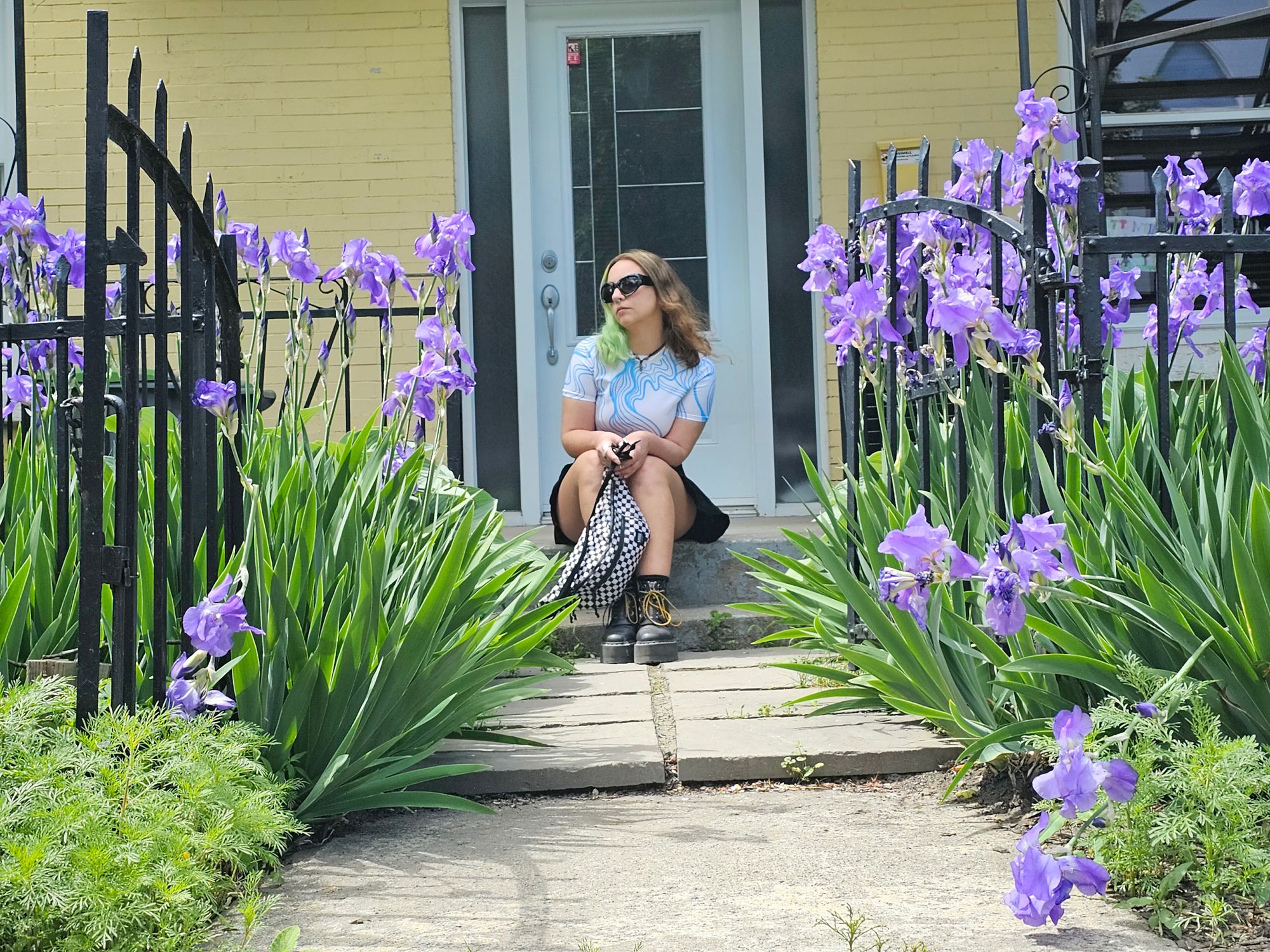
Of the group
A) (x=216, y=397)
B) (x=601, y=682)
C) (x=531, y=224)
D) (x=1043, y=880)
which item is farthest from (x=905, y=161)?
(x=1043, y=880)

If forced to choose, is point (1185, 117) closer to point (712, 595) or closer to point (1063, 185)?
point (712, 595)

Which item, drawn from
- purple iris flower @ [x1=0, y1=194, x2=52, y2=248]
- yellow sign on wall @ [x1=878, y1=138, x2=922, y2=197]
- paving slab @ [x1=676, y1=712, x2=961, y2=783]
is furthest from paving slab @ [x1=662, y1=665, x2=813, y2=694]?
yellow sign on wall @ [x1=878, y1=138, x2=922, y2=197]

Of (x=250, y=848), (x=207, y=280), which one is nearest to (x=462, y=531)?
(x=207, y=280)

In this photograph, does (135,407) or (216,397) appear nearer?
(135,407)

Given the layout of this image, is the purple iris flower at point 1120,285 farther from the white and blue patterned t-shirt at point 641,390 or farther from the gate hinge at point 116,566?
the gate hinge at point 116,566

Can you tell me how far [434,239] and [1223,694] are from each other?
184 centimetres

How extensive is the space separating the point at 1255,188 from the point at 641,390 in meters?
1.95

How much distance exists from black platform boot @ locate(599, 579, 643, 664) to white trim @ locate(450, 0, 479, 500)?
1938mm

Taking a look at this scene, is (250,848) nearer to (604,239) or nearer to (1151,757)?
(1151,757)

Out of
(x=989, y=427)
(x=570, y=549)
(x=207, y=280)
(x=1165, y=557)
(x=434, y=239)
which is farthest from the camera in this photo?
(x=570, y=549)

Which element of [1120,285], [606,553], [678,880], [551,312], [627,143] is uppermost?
[627,143]

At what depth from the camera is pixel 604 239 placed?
563 cm

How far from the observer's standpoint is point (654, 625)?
3.69 meters

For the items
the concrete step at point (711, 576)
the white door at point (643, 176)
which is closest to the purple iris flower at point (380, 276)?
the concrete step at point (711, 576)
